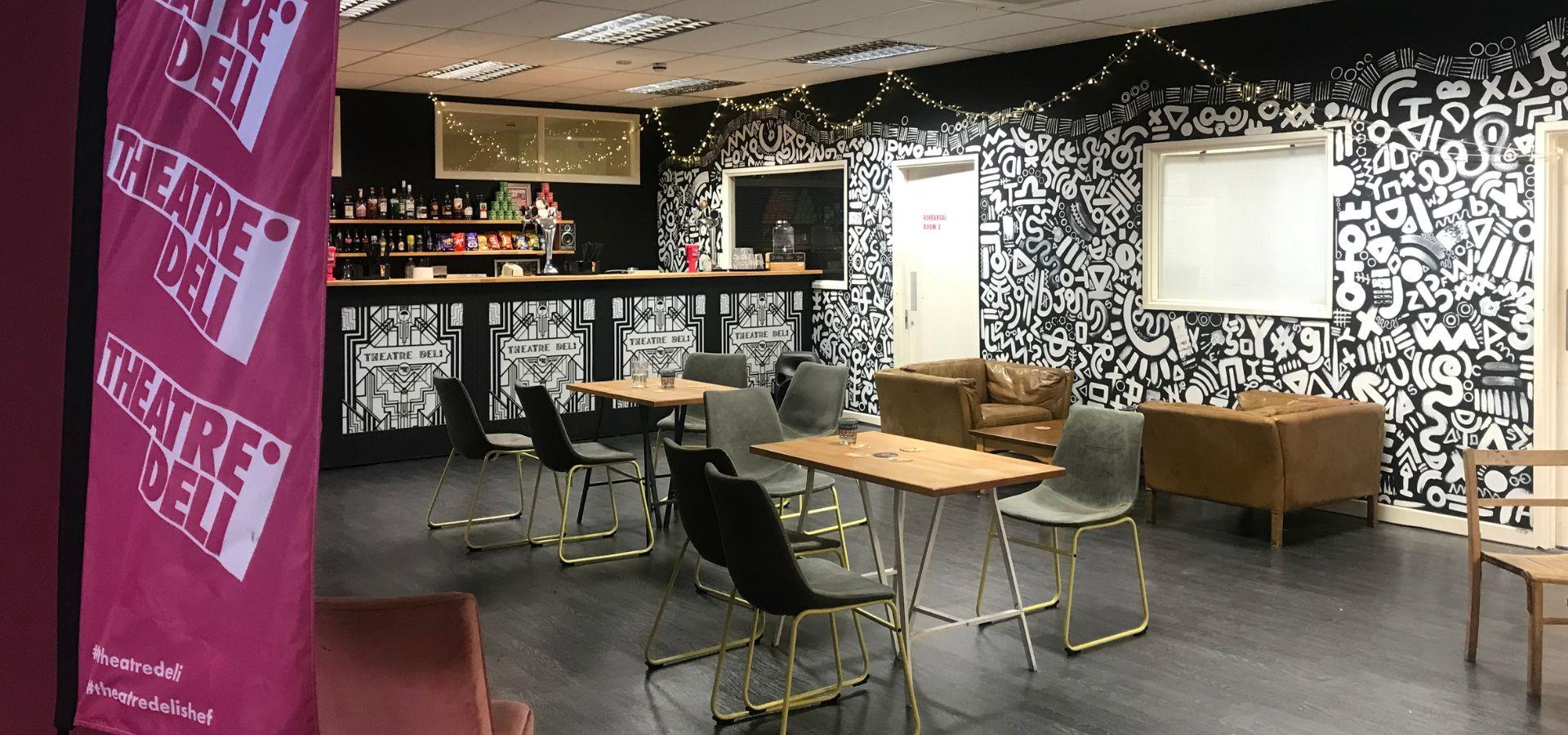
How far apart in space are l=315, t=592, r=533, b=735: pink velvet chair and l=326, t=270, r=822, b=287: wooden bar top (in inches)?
241

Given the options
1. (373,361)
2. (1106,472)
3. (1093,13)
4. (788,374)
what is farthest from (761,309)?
(1106,472)

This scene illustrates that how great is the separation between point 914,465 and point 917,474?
235 millimetres

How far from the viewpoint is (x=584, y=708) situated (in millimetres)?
4270

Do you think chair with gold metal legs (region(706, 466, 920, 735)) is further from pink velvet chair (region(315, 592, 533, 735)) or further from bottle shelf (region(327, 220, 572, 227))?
bottle shelf (region(327, 220, 572, 227))

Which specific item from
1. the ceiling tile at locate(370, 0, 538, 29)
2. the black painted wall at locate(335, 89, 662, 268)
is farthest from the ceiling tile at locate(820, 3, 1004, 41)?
the black painted wall at locate(335, 89, 662, 268)

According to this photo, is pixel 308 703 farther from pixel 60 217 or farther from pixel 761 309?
pixel 761 309

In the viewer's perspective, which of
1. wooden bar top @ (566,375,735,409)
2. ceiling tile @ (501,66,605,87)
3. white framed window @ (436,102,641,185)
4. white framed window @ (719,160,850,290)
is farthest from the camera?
white framed window @ (436,102,641,185)

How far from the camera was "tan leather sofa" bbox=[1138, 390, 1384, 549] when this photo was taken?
6551 millimetres

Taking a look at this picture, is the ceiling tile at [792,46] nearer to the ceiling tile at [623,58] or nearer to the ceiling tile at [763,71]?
the ceiling tile at [763,71]

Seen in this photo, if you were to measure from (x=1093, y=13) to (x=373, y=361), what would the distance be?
5230 mm

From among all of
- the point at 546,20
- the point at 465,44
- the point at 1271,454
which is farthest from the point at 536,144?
the point at 1271,454

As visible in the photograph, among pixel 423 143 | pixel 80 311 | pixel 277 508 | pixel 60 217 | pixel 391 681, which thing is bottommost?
pixel 391 681

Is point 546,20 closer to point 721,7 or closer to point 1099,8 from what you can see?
point 721,7

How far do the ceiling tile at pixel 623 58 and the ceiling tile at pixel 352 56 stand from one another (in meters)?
1.41
